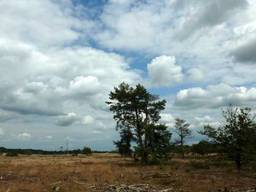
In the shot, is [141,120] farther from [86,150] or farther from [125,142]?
[86,150]

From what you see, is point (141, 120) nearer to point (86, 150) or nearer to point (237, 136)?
point (237, 136)

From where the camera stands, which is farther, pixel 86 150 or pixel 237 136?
pixel 86 150

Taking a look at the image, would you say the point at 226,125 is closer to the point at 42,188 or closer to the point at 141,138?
the point at 141,138

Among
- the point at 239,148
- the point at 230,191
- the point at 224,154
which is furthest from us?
the point at 224,154

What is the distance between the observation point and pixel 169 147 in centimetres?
6681

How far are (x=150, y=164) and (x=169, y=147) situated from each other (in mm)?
4588

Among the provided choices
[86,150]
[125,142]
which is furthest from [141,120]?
[86,150]

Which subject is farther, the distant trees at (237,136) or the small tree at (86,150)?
the small tree at (86,150)

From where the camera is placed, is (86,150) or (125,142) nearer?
(125,142)

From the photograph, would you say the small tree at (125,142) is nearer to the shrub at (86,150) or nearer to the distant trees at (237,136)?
the distant trees at (237,136)

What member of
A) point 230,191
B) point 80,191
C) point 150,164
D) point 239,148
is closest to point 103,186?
point 80,191

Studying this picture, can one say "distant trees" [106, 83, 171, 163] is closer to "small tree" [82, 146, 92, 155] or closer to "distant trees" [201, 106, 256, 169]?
"distant trees" [201, 106, 256, 169]

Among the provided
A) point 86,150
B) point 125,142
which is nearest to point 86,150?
point 86,150

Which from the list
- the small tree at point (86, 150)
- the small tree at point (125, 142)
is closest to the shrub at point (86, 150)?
the small tree at point (86, 150)
